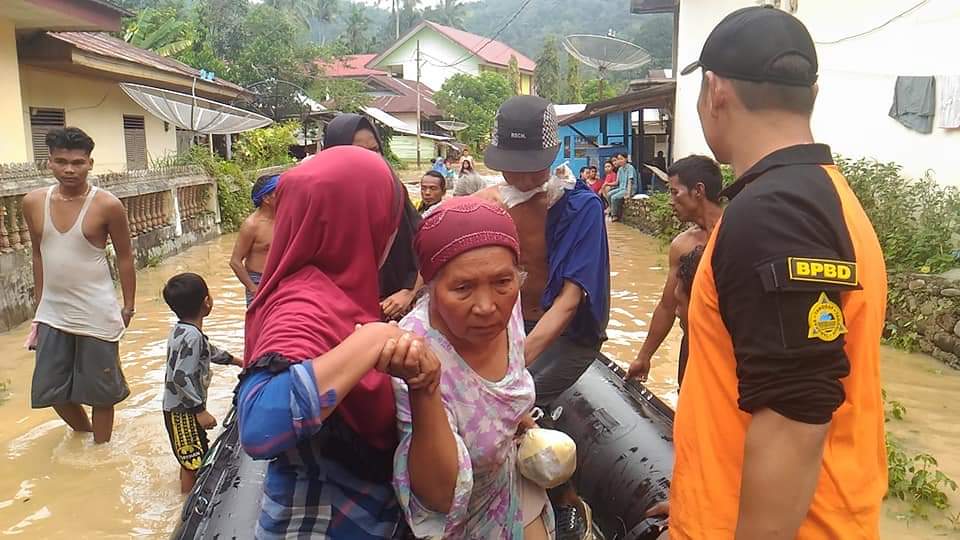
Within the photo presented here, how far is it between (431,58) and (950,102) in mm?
50818

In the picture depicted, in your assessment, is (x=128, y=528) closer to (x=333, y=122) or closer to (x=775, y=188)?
(x=333, y=122)

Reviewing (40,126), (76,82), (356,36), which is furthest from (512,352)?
(356,36)

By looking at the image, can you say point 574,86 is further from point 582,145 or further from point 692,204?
point 692,204

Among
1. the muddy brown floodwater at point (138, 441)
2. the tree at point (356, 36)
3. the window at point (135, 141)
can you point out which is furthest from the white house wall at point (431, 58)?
the muddy brown floodwater at point (138, 441)

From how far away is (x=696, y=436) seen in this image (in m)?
1.56

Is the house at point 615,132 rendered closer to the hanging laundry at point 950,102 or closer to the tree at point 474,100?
the hanging laundry at point 950,102

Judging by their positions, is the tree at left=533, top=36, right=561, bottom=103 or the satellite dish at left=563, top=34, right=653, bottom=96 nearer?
the satellite dish at left=563, top=34, right=653, bottom=96

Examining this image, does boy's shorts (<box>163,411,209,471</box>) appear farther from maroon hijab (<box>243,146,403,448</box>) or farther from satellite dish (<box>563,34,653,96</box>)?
satellite dish (<box>563,34,653,96</box>)

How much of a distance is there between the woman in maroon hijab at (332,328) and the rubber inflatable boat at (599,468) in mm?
881

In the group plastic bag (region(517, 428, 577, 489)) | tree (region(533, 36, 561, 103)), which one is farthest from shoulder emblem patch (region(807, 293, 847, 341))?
tree (region(533, 36, 561, 103))

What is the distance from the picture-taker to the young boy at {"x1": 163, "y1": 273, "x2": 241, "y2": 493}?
12.8ft

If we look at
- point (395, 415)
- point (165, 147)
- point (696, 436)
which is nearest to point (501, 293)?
point (395, 415)

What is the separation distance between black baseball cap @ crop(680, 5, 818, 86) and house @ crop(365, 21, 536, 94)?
53452 millimetres

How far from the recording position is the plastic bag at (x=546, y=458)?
Result: 2.14 m
